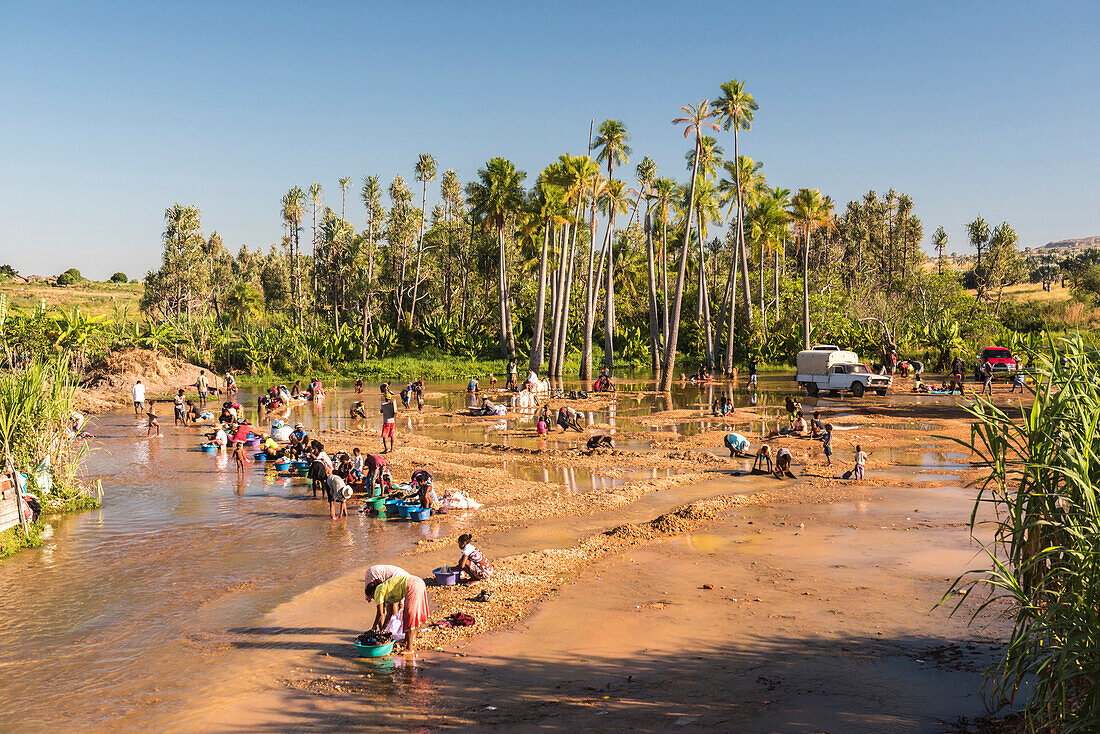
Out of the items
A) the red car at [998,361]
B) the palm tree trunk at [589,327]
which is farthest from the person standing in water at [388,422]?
the red car at [998,361]

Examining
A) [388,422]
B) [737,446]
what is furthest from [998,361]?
[388,422]

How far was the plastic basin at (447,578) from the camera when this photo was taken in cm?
1238

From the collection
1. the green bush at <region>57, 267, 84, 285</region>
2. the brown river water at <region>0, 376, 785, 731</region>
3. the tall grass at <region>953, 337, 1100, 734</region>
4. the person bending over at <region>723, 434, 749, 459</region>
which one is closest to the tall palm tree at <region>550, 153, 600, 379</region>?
the person bending over at <region>723, 434, 749, 459</region>

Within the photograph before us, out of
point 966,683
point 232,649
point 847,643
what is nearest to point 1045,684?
point 966,683

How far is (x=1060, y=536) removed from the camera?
6430mm

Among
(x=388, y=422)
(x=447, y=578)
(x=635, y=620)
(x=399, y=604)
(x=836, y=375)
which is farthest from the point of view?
(x=836, y=375)

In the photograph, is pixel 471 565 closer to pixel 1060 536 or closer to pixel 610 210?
pixel 1060 536

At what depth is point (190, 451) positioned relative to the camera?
87.5ft

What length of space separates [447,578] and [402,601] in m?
2.21

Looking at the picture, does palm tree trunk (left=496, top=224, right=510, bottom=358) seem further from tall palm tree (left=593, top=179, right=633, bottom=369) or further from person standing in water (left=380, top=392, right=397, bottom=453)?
person standing in water (left=380, top=392, right=397, bottom=453)

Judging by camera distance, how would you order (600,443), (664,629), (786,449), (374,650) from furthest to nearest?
(600,443) → (786,449) → (664,629) → (374,650)

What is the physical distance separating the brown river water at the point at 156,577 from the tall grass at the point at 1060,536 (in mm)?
8869

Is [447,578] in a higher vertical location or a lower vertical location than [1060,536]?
lower

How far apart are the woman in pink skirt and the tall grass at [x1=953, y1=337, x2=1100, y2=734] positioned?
22.7ft
